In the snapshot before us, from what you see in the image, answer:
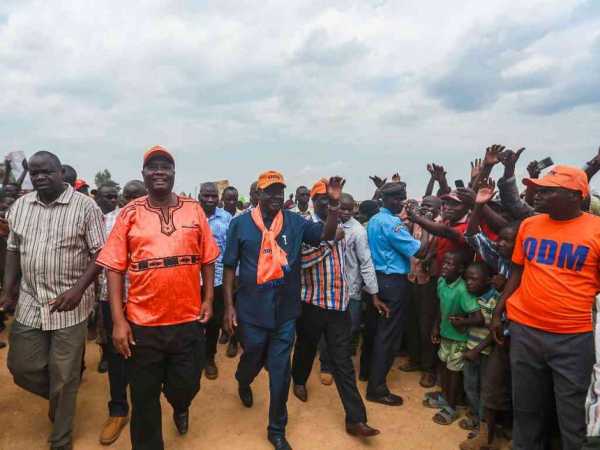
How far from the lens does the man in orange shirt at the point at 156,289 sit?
2.80 metres

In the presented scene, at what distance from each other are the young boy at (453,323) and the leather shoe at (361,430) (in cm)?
76

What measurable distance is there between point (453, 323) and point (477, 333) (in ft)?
0.70

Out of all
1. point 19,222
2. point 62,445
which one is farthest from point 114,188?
point 62,445

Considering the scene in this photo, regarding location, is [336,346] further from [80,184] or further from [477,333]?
[80,184]

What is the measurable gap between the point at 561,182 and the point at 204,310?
2.59 metres

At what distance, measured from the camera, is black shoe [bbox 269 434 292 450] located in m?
3.36

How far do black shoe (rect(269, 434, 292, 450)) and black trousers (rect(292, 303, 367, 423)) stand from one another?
580 mm

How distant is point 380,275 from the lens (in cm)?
438

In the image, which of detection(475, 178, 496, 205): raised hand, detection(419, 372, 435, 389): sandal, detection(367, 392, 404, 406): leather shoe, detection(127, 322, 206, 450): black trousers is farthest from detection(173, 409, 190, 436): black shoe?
detection(475, 178, 496, 205): raised hand

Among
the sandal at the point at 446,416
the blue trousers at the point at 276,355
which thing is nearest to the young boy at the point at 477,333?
the sandal at the point at 446,416

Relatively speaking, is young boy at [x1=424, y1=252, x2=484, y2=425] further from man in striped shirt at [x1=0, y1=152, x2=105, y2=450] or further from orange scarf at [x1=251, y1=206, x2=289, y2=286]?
man in striped shirt at [x1=0, y1=152, x2=105, y2=450]

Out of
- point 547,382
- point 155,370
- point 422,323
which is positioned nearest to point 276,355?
point 155,370

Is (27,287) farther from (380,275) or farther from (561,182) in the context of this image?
(561,182)

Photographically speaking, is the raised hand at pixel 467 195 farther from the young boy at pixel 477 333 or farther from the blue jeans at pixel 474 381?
the blue jeans at pixel 474 381
